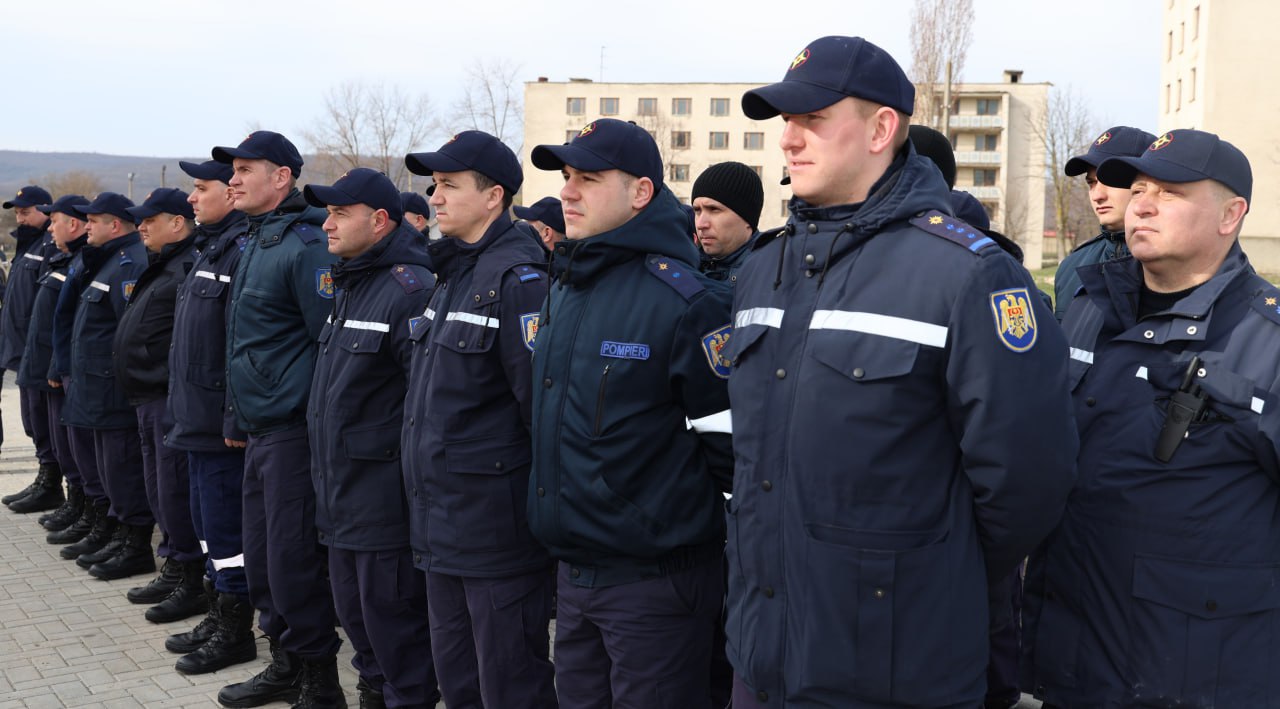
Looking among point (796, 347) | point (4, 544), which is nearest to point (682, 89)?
point (4, 544)

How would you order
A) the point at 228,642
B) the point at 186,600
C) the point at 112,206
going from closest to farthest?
the point at 228,642, the point at 186,600, the point at 112,206

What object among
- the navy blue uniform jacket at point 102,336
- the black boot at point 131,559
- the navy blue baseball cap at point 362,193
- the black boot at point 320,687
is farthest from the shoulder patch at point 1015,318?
the black boot at point 131,559

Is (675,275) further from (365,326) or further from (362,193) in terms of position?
(362,193)

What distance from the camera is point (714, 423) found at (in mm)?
3219

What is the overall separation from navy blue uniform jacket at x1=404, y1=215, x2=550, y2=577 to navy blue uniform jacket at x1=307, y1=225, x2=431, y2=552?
41cm

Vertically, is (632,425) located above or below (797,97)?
below

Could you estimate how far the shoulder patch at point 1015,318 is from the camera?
2328 mm

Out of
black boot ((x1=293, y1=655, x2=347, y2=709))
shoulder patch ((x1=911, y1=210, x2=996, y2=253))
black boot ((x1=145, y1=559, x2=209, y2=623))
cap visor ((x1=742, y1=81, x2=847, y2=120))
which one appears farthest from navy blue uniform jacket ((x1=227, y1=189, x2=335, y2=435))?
shoulder patch ((x1=911, y1=210, x2=996, y2=253))

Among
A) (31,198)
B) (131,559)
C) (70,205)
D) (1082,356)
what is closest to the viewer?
(1082,356)

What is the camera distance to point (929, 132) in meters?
4.56

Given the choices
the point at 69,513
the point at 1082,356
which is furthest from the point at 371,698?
the point at 69,513

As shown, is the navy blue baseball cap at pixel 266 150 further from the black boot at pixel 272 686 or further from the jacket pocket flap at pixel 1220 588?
A: the jacket pocket flap at pixel 1220 588

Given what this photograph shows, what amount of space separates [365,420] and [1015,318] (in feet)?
9.21

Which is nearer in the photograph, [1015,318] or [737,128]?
[1015,318]
